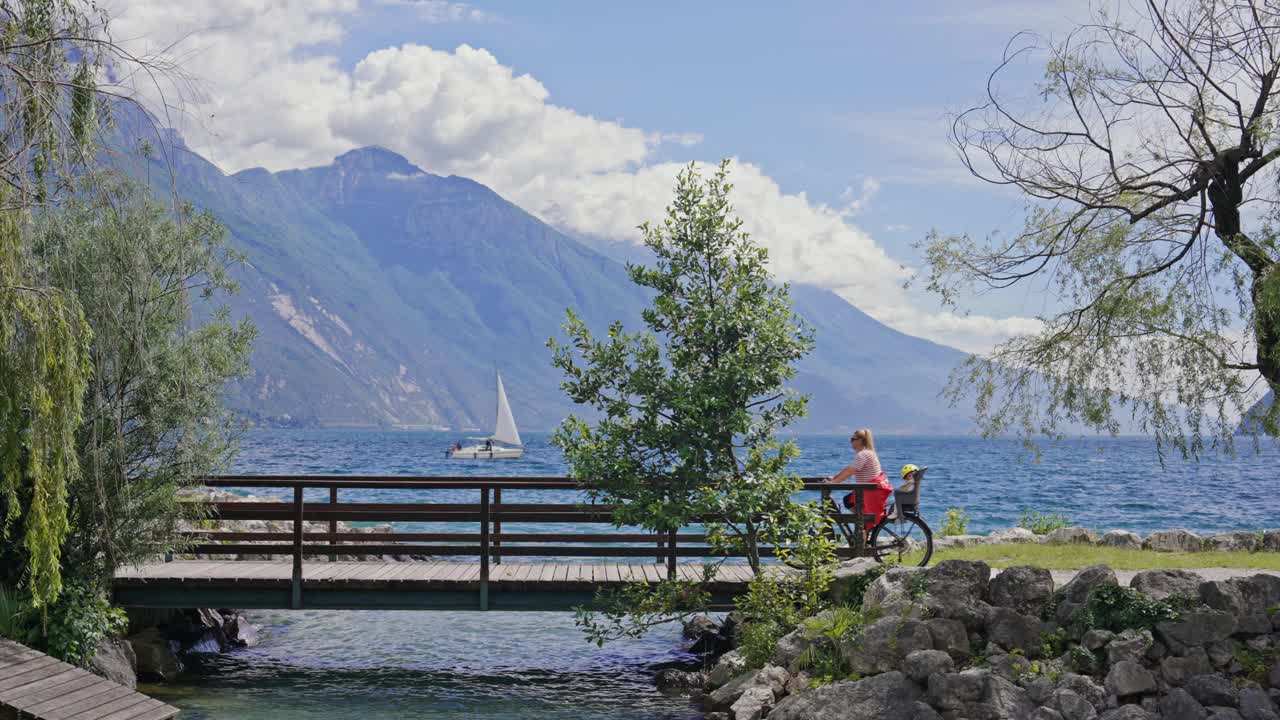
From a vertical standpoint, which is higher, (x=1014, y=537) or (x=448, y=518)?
(x=448, y=518)

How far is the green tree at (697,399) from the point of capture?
11.7 metres

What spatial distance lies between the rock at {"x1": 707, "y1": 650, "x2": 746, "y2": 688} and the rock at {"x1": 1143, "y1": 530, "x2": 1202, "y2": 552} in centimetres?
703

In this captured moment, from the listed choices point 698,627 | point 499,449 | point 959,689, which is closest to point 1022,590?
point 959,689

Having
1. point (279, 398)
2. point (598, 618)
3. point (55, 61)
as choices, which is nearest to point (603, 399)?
point (598, 618)

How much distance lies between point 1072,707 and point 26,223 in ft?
28.9

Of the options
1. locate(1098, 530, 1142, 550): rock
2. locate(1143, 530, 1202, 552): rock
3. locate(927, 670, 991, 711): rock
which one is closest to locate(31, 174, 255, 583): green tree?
locate(927, 670, 991, 711): rock

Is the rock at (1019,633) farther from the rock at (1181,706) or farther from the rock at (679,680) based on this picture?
the rock at (679,680)

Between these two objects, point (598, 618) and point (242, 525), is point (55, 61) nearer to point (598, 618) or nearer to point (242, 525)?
point (598, 618)

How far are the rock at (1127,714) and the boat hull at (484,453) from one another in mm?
82698

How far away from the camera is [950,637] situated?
9.92 m

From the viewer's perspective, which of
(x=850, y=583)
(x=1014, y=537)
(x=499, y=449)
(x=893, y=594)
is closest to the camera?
(x=893, y=594)

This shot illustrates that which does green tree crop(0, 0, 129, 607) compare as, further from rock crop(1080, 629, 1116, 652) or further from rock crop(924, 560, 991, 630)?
rock crop(1080, 629, 1116, 652)

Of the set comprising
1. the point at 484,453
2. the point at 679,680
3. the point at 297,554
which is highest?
the point at 297,554

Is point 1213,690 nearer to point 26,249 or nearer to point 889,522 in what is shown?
point 889,522
